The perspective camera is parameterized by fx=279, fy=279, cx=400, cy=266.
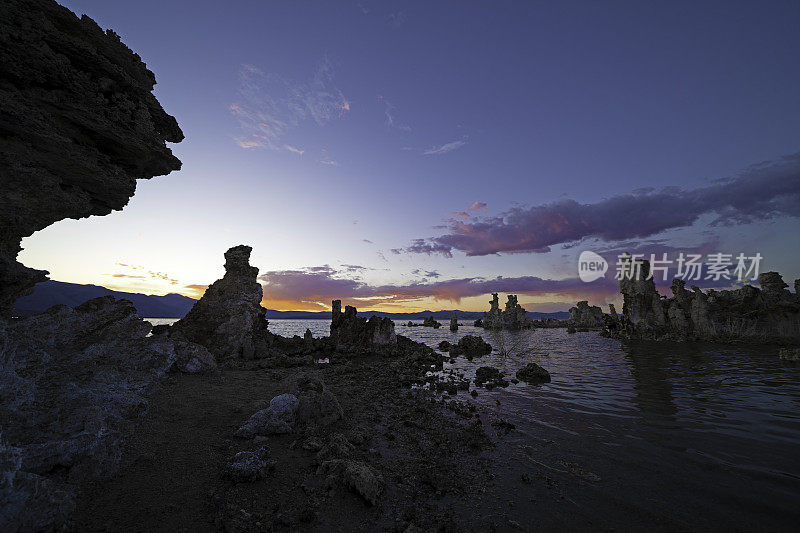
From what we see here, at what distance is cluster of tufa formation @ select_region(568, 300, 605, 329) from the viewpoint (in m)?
123

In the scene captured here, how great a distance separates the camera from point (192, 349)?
17156 millimetres

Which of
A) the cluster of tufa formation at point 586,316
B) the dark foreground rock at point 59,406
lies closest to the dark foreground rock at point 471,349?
the dark foreground rock at point 59,406

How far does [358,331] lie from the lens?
4278cm

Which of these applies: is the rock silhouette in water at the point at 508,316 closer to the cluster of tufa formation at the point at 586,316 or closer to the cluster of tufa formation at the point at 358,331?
the cluster of tufa formation at the point at 586,316

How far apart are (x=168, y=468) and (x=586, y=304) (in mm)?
154502

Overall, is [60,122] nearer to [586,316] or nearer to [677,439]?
[677,439]

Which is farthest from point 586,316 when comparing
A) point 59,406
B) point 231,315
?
point 59,406

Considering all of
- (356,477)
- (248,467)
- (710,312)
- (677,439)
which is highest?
(710,312)

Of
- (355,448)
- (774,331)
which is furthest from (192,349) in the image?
(774,331)

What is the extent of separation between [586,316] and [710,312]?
77243 millimetres

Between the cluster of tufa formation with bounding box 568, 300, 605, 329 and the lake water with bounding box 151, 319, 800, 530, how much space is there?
114136mm

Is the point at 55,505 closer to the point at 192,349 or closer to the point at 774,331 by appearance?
the point at 192,349

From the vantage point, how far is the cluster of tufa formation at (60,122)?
7.41 metres

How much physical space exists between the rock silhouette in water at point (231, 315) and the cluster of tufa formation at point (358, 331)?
13.0 meters
